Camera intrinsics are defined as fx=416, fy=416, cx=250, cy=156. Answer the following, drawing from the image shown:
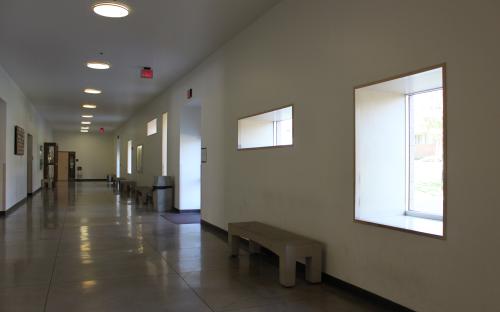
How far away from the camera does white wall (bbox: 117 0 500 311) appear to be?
271 cm

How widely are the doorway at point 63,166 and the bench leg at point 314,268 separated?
85.9 feet

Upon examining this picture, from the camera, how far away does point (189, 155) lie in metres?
9.83

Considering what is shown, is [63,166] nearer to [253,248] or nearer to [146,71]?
[146,71]

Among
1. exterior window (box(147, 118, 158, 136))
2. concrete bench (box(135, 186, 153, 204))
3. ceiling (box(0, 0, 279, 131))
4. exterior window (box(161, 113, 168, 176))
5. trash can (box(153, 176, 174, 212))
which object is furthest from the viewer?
exterior window (box(147, 118, 158, 136))

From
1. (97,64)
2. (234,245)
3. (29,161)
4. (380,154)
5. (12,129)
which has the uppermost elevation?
(97,64)

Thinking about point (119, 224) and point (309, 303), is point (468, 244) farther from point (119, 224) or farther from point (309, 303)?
point (119, 224)

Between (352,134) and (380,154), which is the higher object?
(352,134)

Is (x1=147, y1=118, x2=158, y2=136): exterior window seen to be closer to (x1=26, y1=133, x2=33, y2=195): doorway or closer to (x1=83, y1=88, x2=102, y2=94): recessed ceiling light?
(x1=83, y1=88, x2=102, y2=94): recessed ceiling light

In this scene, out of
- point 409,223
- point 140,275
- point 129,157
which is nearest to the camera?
point 409,223

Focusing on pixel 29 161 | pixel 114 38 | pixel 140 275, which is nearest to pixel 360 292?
pixel 140 275

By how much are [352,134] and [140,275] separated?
269 cm

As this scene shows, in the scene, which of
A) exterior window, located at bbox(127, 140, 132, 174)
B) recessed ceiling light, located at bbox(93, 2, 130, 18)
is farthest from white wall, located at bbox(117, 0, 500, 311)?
exterior window, located at bbox(127, 140, 132, 174)

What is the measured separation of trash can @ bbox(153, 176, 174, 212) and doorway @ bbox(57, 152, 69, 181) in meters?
19.3

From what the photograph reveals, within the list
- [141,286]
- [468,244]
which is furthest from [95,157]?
[468,244]
